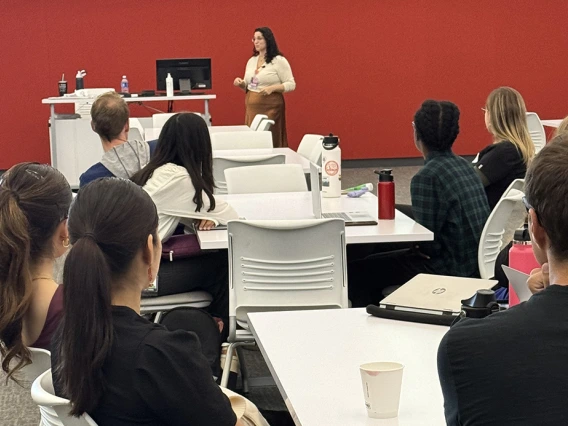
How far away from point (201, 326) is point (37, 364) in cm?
131

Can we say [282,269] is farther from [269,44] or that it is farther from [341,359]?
[269,44]

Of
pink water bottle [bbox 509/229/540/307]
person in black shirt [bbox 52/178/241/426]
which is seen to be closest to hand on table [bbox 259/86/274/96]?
pink water bottle [bbox 509/229/540/307]

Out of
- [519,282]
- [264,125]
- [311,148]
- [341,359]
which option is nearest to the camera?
[519,282]

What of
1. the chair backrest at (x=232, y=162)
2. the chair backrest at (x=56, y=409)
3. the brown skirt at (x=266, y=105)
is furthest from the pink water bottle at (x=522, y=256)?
the brown skirt at (x=266, y=105)

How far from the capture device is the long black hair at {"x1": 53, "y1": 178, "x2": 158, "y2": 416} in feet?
5.57

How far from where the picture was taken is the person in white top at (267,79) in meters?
9.41

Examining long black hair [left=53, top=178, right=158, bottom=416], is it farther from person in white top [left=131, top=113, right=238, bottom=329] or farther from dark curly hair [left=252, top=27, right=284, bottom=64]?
dark curly hair [left=252, top=27, right=284, bottom=64]

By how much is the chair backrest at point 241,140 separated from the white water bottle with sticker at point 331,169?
7.17ft

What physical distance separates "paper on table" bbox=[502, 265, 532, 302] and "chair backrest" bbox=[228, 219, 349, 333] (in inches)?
53.3

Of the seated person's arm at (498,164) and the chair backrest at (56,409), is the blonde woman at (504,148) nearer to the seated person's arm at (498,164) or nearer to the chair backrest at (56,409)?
the seated person's arm at (498,164)

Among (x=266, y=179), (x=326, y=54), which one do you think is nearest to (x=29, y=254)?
(x=266, y=179)

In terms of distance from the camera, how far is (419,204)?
3.94 metres

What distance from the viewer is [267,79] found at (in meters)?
9.41

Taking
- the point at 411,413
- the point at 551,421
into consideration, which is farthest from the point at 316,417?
the point at 551,421
